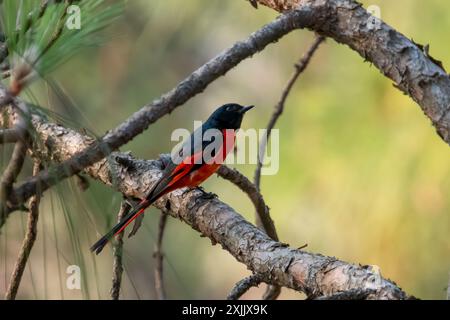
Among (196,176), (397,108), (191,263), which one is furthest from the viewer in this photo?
(191,263)

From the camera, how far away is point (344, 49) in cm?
281

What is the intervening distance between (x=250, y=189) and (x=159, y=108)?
38.5 inches

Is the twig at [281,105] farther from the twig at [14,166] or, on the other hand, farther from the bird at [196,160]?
the twig at [14,166]

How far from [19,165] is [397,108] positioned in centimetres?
172

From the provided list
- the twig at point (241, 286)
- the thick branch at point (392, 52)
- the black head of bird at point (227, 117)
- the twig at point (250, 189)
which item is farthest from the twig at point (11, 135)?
the black head of bird at point (227, 117)

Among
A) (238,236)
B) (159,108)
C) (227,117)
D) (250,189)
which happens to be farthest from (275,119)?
(159,108)

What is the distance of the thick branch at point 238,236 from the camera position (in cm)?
134

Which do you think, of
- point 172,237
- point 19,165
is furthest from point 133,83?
point 19,165

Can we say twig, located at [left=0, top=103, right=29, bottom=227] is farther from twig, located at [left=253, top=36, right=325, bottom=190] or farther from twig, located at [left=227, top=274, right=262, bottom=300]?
twig, located at [left=253, top=36, right=325, bottom=190]

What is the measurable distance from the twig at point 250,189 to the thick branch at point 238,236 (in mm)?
139
